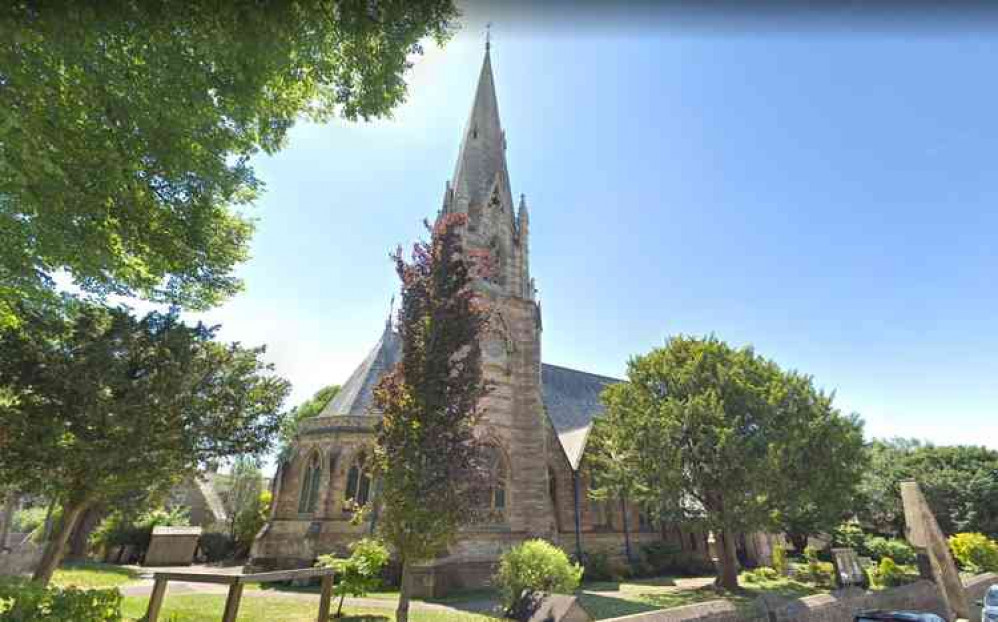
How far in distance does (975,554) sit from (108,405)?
117ft

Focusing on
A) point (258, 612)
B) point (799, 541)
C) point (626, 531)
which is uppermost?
point (626, 531)

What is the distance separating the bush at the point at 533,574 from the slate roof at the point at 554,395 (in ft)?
27.1

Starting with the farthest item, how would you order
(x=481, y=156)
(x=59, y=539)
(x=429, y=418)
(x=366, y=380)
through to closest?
(x=481, y=156) → (x=366, y=380) → (x=429, y=418) → (x=59, y=539)

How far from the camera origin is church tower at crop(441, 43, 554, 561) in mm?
22031

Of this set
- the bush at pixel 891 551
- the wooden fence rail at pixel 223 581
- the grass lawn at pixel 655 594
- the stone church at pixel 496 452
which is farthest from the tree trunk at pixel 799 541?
the wooden fence rail at pixel 223 581

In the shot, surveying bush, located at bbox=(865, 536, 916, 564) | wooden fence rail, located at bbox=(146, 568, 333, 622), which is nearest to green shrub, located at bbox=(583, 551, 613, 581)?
bush, located at bbox=(865, 536, 916, 564)

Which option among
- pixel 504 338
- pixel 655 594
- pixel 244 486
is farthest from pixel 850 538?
pixel 244 486

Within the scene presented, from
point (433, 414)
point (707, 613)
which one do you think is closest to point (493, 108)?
point (433, 414)

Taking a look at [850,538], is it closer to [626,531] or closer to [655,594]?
[626,531]

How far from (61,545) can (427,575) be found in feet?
34.6

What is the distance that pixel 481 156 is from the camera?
102ft

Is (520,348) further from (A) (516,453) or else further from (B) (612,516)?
(B) (612,516)

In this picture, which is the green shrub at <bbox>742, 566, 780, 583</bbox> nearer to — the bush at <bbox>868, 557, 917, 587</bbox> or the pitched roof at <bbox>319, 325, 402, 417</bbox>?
the bush at <bbox>868, 557, 917, 587</bbox>

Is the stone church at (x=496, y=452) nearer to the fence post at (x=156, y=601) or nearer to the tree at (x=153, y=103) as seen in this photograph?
the fence post at (x=156, y=601)
